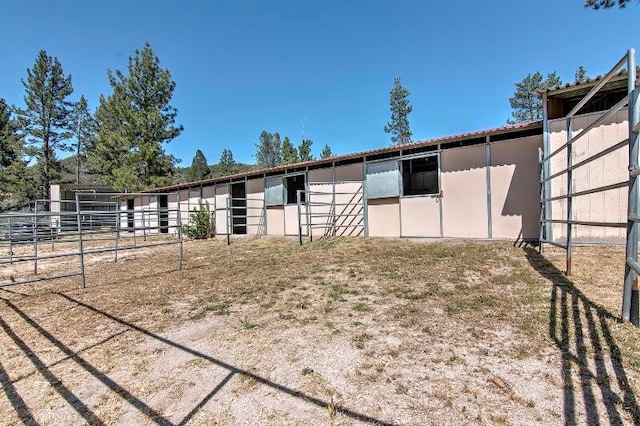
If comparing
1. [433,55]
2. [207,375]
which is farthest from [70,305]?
[433,55]

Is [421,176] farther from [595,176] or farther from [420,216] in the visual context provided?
[595,176]

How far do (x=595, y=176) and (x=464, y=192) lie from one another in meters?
2.03

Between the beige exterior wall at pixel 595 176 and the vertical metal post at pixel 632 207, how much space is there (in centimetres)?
335

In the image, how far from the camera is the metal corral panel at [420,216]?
6.68m

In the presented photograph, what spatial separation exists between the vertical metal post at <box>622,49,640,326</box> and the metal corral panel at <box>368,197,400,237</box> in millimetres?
5157

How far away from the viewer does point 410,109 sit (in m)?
28.6

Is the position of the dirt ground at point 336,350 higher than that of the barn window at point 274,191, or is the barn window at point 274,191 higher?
the barn window at point 274,191

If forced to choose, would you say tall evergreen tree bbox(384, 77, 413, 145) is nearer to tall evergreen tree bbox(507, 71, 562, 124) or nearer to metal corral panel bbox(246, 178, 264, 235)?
tall evergreen tree bbox(507, 71, 562, 124)

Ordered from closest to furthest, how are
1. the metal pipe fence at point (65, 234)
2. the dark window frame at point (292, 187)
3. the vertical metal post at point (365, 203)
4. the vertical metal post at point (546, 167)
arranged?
the metal pipe fence at point (65, 234) < the vertical metal post at point (546, 167) < the vertical metal post at point (365, 203) < the dark window frame at point (292, 187)

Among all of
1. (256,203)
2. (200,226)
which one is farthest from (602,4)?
(200,226)

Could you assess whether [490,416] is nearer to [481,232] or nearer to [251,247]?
[481,232]

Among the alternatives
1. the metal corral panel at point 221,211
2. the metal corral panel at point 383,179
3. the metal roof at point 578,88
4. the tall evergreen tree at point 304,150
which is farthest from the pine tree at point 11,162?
the metal roof at point 578,88

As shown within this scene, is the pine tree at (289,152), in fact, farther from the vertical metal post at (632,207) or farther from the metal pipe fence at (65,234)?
the vertical metal post at (632,207)

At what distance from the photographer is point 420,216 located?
6.90 metres
